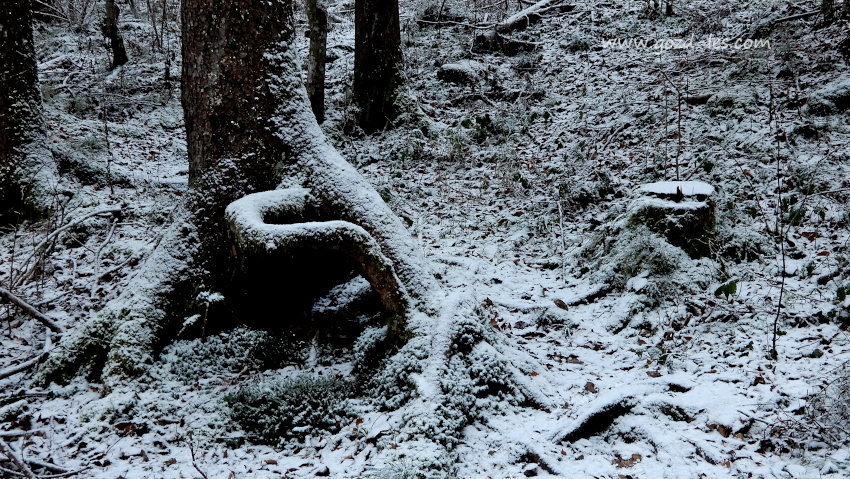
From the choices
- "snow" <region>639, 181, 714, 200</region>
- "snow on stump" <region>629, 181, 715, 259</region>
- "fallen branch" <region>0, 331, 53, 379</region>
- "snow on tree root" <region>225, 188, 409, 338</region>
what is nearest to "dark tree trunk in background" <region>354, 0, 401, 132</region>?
"snow" <region>639, 181, 714, 200</region>

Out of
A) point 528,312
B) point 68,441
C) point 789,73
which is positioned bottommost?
point 68,441

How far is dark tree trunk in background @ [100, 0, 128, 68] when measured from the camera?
12.3m

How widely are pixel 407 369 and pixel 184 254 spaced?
2258 mm

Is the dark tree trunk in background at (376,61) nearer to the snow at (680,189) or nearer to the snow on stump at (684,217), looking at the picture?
the snow at (680,189)

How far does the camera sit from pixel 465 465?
3.57m

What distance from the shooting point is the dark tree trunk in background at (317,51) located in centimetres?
988

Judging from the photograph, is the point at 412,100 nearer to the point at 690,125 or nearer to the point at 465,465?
the point at 690,125

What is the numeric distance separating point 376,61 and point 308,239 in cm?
628

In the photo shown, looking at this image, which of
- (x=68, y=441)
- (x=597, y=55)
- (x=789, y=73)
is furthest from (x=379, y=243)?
(x=597, y=55)

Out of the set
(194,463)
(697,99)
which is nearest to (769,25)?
(697,99)

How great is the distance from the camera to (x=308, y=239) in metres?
4.31

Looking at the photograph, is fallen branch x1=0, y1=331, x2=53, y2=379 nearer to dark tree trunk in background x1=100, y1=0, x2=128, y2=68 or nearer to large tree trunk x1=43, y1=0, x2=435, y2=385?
large tree trunk x1=43, y1=0, x2=435, y2=385

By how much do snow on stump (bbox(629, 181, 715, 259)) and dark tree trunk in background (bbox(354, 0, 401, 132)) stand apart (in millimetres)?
5390

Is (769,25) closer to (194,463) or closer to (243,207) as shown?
(243,207)
